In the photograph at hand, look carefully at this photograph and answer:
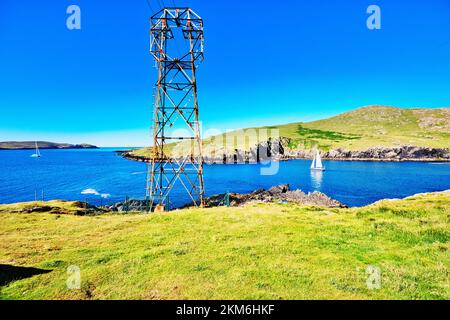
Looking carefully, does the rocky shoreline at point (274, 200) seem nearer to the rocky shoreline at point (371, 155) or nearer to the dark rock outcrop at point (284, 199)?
the dark rock outcrop at point (284, 199)

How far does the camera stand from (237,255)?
1173 centimetres

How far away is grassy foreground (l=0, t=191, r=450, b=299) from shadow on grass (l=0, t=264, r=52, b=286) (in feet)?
1.20

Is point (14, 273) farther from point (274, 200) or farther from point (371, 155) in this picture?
point (371, 155)

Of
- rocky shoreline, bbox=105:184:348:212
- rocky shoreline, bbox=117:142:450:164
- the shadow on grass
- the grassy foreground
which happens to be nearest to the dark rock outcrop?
rocky shoreline, bbox=105:184:348:212

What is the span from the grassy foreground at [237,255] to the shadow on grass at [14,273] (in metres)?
0.37

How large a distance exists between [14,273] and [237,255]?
30.7 ft

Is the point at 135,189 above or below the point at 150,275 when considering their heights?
below

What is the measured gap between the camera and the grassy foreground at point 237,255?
8820 millimetres

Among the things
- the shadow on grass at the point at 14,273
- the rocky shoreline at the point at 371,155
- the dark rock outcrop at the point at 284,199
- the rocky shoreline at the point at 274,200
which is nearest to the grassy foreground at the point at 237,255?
the shadow on grass at the point at 14,273
